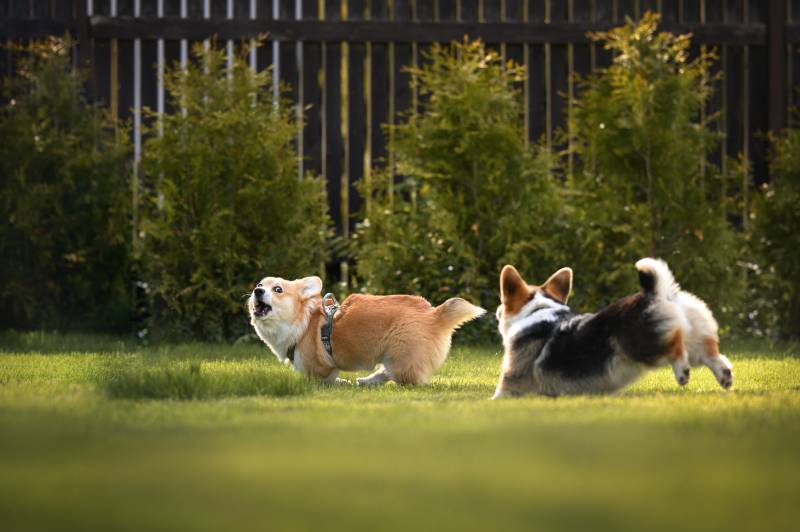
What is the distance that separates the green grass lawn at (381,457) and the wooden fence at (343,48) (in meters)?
6.16

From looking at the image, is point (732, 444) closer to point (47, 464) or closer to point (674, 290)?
point (674, 290)

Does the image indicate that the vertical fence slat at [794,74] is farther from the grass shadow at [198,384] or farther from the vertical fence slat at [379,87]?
the grass shadow at [198,384]

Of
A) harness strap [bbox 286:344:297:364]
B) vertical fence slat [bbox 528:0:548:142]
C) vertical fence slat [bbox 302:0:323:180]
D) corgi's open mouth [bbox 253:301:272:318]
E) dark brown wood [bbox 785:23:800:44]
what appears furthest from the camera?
dark brown wood [bbox 785:23:800:44]

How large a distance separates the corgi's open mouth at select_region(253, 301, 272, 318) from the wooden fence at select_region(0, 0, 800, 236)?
16.5 feet

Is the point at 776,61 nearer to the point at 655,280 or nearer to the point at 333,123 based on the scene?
the point at 333,123

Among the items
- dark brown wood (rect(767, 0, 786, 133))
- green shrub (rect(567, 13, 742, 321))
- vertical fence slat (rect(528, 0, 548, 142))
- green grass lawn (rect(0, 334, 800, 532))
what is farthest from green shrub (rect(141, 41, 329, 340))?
dark brown wood (rect(767, 0, 786, 133))

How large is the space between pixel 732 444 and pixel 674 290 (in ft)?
5.65

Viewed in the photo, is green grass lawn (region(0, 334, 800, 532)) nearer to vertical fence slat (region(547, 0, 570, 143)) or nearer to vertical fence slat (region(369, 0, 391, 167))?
vertical fence slat (region(369, 0, 391, 167))

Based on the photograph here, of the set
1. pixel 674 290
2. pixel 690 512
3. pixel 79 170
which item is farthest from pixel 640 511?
pixel 79 170

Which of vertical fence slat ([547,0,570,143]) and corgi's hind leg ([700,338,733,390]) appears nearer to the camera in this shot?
corgi's hind leg ([700,338,733,390])

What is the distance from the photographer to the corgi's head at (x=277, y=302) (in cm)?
723

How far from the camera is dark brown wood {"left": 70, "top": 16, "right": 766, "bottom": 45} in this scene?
12.4 metres

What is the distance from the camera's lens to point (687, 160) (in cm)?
1113

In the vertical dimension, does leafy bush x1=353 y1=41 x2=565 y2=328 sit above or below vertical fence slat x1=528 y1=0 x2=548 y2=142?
below
